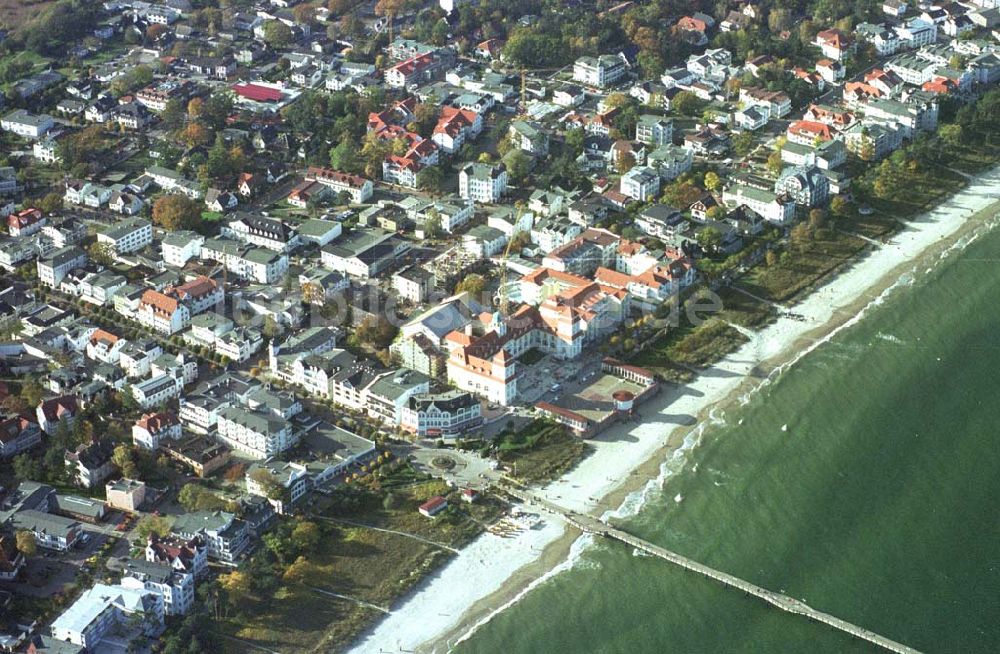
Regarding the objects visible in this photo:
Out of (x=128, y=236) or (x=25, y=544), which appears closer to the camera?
(x=25, y=544)

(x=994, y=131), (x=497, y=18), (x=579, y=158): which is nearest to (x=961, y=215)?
(x=994, y=131)

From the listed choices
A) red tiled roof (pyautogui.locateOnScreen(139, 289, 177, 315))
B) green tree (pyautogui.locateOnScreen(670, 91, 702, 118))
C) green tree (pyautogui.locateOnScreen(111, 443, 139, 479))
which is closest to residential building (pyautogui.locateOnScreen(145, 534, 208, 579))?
green tree (pyautogui.locateOnScreen(111, 443, 139, 479))

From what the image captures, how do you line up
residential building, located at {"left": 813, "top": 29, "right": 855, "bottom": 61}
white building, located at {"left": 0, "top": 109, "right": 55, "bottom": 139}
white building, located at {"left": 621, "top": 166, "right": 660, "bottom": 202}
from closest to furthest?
white building, located at {"left": 621, "top": 166, "right": 660, "bottom": 202} < white building, located at {"left": 0, "top": 109, "right": 55, "bottom": 139} < residential building, located at {"left": 813, "top": 29, "right": 855, "bottom": 61}

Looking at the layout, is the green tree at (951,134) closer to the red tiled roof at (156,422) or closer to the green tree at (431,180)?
the green tree at (431,180)

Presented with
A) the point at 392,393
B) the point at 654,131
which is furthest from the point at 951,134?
the point at 392,393

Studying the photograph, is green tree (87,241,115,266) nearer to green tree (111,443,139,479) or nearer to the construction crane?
green tree (111,443,139,479)

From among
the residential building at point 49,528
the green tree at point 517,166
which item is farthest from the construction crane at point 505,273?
the residential building at point 49,528

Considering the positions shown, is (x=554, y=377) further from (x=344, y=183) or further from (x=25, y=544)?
(x=25, y=544)
